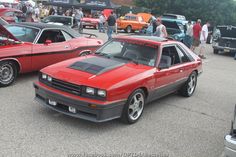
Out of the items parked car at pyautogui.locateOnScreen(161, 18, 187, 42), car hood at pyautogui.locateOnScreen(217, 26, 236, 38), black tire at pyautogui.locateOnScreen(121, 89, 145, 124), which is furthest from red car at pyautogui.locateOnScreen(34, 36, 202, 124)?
car hood at pyautogui.locateOnScreen(217, 26, 236, 38)

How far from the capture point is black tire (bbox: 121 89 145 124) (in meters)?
5.11

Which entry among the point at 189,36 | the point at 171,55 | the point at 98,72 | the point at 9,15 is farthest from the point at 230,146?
the point at 9,15

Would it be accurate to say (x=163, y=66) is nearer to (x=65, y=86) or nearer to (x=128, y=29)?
(x=65, y=86)

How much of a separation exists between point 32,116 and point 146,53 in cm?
247

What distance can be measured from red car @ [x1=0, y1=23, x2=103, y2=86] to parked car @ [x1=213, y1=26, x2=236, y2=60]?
10.6m

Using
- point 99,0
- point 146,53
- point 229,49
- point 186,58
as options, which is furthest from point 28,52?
point 99,0

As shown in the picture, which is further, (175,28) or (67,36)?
(175,28)

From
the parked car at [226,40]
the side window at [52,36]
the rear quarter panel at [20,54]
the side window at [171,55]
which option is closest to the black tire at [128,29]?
the parked car at [226,40]

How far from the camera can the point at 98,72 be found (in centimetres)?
516

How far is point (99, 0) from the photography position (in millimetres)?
42062

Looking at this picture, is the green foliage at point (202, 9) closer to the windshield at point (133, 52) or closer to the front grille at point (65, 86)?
the windshield at point (133, 52)

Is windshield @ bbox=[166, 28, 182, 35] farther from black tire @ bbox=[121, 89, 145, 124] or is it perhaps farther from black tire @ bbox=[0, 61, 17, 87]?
black tire @ bbox=[121, 89, 145, 124]

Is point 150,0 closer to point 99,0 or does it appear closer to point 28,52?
point 99,0

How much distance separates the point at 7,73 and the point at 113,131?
3127 mm
